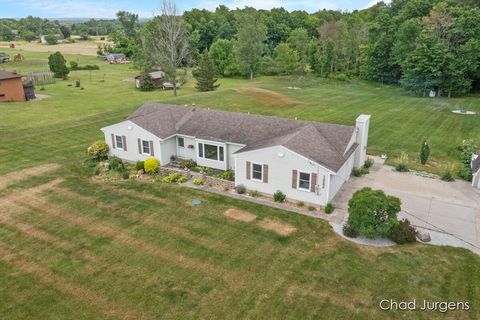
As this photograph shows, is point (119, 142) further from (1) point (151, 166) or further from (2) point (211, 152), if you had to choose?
(2) point (211, 152)

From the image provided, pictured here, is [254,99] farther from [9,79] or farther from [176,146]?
[9,79]

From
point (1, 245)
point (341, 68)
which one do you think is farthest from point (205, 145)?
point (341, 68)

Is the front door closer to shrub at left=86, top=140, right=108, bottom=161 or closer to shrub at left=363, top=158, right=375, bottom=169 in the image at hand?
shrub at left=86, top=140, right=108, bottom=161

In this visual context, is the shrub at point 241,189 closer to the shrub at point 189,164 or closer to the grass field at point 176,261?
the grass field at point 176,261

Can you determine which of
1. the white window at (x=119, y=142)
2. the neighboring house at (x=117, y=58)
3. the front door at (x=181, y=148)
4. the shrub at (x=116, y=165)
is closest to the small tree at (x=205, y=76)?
the white window at (x=119, y=142)

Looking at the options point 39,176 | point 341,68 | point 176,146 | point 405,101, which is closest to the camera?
point 39,176
